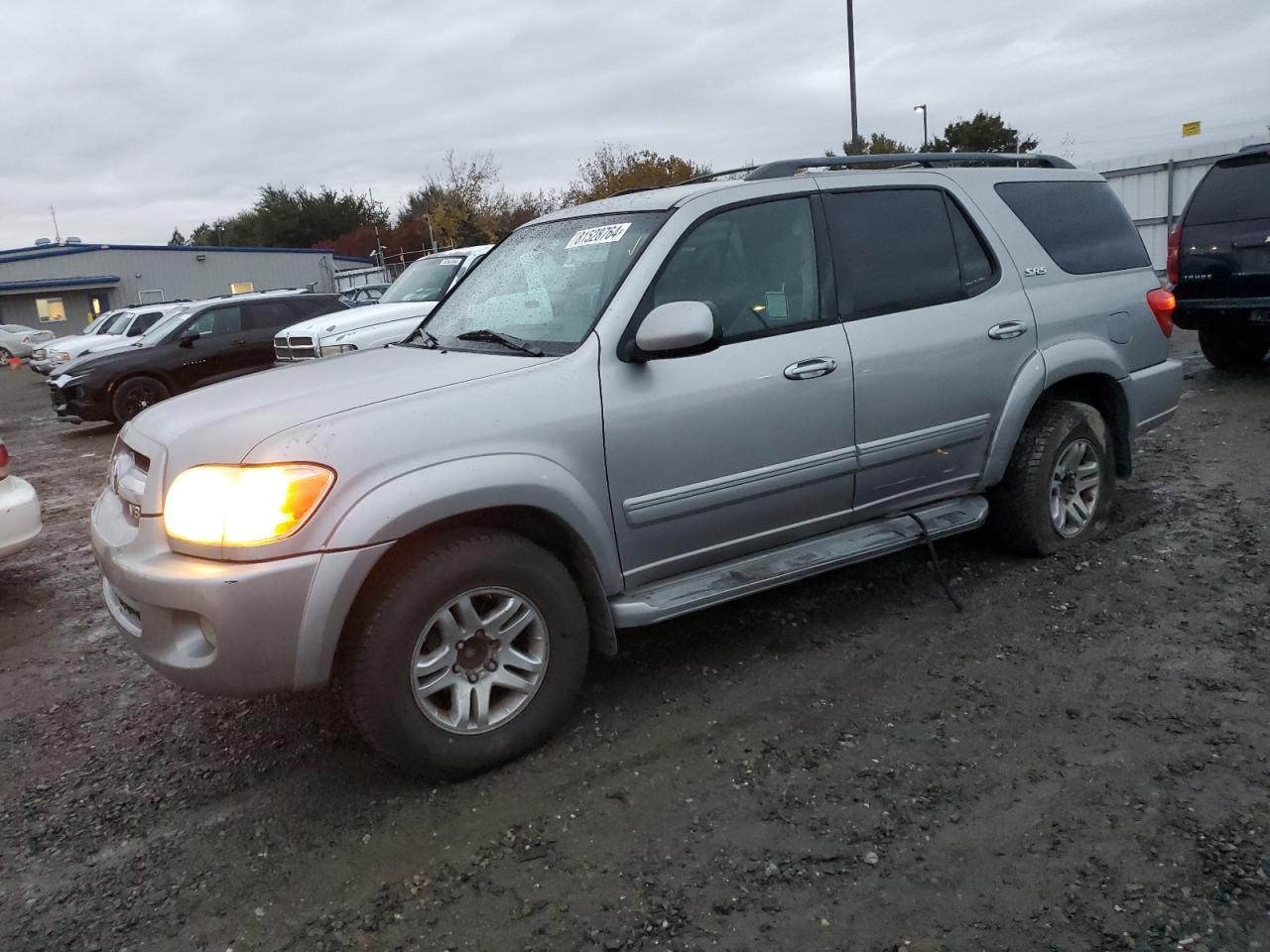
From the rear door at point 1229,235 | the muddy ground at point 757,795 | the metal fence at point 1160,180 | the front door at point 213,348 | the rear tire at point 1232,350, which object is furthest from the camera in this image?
the metal fence at point 1160,180

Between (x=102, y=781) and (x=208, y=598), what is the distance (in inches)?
44.6

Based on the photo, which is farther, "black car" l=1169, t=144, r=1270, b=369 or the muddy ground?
"black car" l=1169, t=144, r=1270, b=369

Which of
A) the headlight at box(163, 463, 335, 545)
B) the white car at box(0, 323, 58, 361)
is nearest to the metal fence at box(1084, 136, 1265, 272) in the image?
the headlight at box(163, 463, 335, 545)

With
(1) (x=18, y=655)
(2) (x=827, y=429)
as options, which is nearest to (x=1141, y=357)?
(2) (x=827, y=429)

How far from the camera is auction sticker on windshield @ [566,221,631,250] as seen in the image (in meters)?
3.92

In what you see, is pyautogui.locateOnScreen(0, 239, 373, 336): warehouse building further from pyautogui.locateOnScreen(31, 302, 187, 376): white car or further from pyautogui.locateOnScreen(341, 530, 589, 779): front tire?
pyautogui.locateOnScreen(341, 530, 589, 779): front tire

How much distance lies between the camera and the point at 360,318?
433 inches

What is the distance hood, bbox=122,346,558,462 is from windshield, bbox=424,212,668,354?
237 mm

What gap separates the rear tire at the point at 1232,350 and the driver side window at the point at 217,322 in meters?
11.9

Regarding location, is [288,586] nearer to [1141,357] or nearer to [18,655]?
[18,655]

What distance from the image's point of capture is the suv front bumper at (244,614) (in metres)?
2.90

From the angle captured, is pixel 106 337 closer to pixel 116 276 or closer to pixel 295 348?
pixel 295 348

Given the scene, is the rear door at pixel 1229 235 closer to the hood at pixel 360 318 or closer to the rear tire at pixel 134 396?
the hood at pixel 360 318

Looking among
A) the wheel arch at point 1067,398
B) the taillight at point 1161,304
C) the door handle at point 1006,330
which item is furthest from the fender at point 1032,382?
the taillight at point 1161,304
